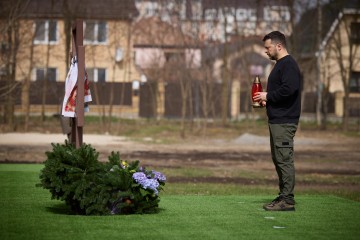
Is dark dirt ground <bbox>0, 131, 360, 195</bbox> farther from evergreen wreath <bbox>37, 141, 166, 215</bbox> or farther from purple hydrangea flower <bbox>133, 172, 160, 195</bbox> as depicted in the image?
purple hydrangea flower <bbox>133, 172, 160, 195</bbox>

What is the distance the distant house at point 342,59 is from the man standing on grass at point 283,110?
121 feet

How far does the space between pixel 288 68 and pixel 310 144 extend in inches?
1004

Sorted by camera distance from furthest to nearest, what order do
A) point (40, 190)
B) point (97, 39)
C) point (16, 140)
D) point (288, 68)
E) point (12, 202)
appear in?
point (97, 39)
point (16, 140)
point (40, 190)
point (12, 202)
point (288, 68)

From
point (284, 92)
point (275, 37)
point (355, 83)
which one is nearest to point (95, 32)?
point (355, 83)

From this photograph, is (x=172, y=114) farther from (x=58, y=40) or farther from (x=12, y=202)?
(x=12, y=202)

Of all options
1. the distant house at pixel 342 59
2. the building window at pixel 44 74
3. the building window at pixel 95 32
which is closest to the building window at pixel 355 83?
the distant house at pixel 342 59

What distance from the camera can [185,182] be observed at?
751 inches

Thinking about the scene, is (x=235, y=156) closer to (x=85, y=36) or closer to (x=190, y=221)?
(x=190, y=221)

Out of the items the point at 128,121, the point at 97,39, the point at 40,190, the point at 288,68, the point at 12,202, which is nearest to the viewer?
the point at 288,68

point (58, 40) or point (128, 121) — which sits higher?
point (58, 40)

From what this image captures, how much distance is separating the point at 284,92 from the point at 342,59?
4169 centimetres

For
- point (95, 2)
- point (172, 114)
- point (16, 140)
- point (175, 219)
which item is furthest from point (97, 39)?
point (175, 219)

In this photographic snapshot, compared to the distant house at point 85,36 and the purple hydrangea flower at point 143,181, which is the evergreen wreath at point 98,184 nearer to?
the purple hydrangea flower at point 143,181

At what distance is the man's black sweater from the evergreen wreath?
187cm
